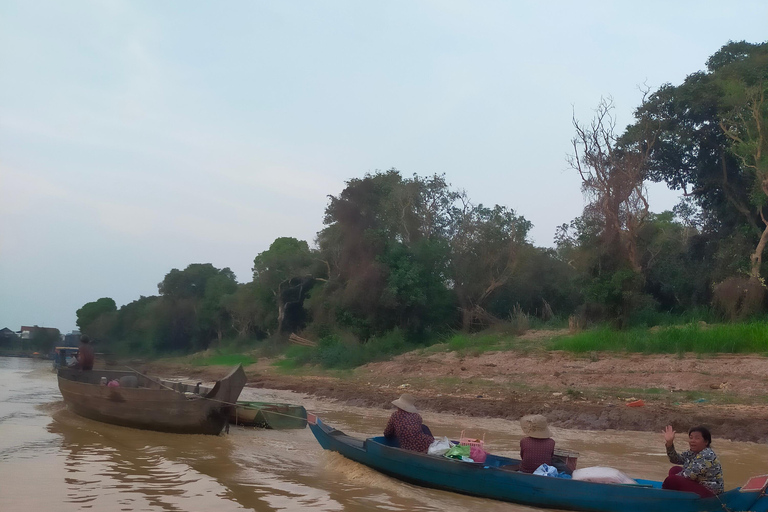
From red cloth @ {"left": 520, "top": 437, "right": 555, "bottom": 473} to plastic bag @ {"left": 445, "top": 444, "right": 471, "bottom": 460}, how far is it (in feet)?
2.45

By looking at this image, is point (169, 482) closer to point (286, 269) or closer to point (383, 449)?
point (383, 449)

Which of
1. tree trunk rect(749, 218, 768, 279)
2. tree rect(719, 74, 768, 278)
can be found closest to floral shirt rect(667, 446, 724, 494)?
tree rect(719, 74, 768, 278)

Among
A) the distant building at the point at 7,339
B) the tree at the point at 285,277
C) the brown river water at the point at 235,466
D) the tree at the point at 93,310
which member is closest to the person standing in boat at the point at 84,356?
the brown river water at the point at 235,466

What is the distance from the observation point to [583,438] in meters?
12.7

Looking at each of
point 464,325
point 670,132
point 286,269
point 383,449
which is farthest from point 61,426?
point 286,269

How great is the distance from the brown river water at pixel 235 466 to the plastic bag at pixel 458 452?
452 millimetres

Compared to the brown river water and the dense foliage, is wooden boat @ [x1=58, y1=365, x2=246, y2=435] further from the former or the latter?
the dense foliage

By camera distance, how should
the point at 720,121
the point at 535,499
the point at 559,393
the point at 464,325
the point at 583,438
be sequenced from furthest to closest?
the point at 464,325
the point at 720,121
the point at 559,393
the point at 583,438
the point at 535,499

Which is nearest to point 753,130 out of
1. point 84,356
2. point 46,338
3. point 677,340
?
point 677,340

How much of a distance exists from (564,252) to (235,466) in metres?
28.6

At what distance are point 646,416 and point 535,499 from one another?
7.13m

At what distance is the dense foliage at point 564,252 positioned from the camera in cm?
2236

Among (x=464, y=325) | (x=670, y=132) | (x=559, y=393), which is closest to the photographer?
(x=559, y=393)

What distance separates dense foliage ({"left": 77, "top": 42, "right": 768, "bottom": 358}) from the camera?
22.4 m
